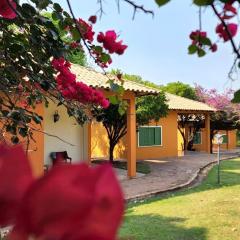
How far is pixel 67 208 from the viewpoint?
0.38m

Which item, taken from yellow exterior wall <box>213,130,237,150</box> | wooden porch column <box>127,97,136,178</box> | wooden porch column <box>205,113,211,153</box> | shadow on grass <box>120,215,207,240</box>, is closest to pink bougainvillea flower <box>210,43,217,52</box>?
shadow on grass <box>120,215,207,240</box>

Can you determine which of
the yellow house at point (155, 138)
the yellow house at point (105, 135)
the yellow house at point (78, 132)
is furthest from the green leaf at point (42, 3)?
A: the yellow house at point (155, 138)

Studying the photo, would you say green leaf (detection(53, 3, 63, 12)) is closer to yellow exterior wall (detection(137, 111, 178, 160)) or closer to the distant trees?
yellow exterior wall (detection(137, 111, 178, 160))

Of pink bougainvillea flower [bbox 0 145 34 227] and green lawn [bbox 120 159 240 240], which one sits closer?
pink bougainvillea flower [bbox 0 145 34 227]

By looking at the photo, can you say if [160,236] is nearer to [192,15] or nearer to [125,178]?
[192,15]

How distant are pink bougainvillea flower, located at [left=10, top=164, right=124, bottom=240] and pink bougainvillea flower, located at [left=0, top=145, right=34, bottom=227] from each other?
1 cm

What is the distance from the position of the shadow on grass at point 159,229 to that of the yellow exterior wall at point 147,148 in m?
9.88

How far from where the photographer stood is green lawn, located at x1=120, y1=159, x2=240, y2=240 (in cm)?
675

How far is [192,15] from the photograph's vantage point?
79.5 inches

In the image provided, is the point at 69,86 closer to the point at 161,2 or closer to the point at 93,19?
the point at 93,19

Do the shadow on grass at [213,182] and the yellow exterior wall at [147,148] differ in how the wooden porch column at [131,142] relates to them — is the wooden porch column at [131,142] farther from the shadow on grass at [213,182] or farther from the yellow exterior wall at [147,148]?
the yellow exterior wall at [147,148]

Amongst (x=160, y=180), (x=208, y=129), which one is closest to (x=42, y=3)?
(x=160, y=180)

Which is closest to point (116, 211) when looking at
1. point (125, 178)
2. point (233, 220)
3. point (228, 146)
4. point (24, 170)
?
point (24, 170)

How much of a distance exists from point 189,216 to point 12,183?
800 cm
